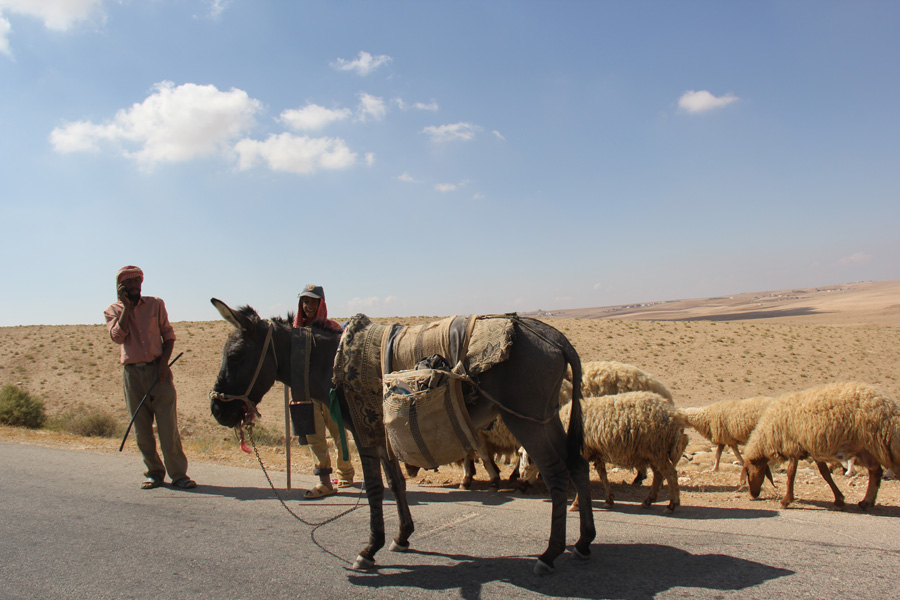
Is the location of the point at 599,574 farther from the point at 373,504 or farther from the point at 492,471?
the point at 492,471

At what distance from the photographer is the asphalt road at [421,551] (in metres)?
3.76

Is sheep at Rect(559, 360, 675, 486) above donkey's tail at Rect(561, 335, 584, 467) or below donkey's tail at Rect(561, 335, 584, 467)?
below

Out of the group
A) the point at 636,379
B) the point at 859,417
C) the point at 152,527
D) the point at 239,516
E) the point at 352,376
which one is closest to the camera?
the point at 352,376

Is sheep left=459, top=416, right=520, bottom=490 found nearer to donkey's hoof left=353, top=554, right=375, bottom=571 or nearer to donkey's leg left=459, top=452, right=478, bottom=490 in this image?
donkey's leg left=459, top=452, right=478, bottom=490

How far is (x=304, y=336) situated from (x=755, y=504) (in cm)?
604

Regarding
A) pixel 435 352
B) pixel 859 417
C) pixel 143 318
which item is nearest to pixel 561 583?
pixel 435 352

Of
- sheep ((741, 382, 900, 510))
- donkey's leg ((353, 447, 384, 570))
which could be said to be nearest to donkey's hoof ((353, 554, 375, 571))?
donkey's leg ((353, 447, 384, 570))

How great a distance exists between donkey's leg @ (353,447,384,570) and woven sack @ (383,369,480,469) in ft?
1.49

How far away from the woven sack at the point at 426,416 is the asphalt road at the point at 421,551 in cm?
92

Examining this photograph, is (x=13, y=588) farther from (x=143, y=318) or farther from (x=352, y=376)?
(x=143, y=318)

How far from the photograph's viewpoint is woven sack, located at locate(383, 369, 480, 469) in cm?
→ 397

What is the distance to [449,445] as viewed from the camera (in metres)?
4.12

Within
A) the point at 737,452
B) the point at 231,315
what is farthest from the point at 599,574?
the point at 737,452

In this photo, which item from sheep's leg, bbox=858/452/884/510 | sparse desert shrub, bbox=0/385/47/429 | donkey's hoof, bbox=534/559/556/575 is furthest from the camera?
sparse desert shrub, bbox=0/385/47/429
